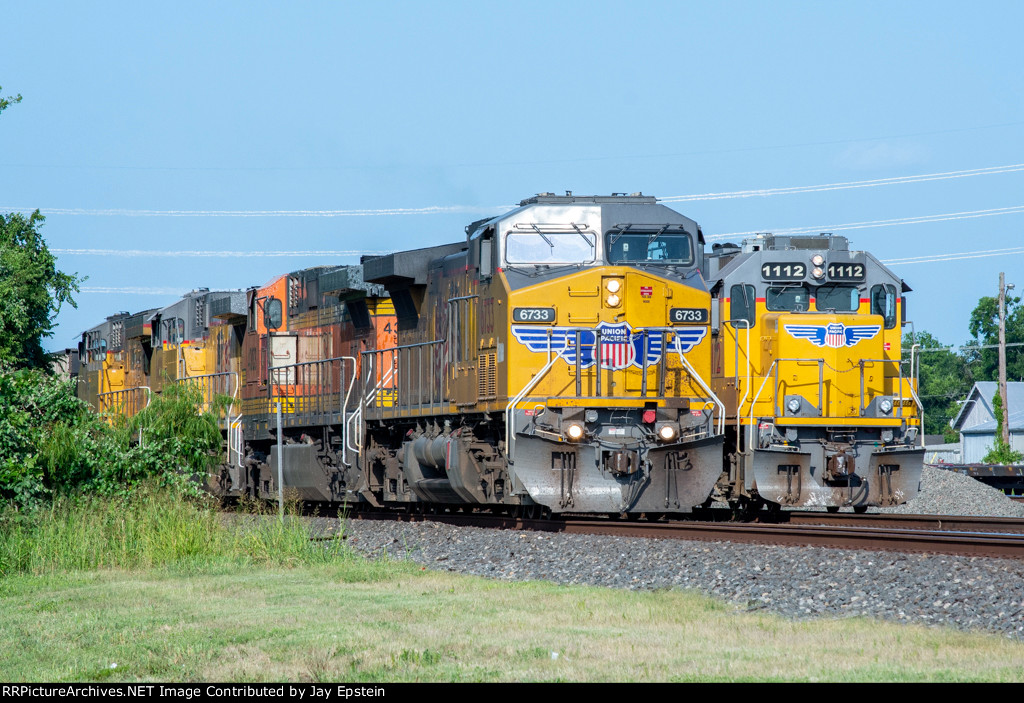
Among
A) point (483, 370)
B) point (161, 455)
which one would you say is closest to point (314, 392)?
point (161, 455)

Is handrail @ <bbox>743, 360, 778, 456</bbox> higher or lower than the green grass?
higher

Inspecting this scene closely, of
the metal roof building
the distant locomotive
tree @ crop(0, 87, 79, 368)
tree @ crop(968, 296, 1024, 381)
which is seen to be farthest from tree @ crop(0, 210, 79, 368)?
tree @ crop(968, 296, 1024, 381)

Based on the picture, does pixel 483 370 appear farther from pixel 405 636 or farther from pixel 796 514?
pixel 405 636

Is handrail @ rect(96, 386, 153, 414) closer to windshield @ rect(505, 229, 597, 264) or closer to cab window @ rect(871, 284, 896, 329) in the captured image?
windshield @ rect(505, 229, 597, 264)

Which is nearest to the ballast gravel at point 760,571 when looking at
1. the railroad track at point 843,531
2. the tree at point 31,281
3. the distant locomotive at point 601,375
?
the railroad track at point 843,531

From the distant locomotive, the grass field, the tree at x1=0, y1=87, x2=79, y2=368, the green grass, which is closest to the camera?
the grass field

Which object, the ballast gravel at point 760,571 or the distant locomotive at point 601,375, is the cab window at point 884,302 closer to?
the distant locomotive at point 601,375

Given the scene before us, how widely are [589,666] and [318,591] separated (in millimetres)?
4017

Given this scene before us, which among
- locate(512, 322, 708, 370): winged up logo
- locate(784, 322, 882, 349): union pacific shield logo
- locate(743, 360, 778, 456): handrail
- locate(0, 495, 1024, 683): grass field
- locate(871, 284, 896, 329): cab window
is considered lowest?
locate(0, 495, 1024, 683): grass field

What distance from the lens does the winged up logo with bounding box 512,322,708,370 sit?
47.7 ft

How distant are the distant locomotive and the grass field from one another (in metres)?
3.66

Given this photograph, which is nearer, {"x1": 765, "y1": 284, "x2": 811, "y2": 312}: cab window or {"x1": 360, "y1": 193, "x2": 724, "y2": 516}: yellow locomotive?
{"x1": 360, "y1": 193, "x2": 724, "y2": 516}: yellow locomotive

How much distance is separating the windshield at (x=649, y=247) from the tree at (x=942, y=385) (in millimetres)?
73219

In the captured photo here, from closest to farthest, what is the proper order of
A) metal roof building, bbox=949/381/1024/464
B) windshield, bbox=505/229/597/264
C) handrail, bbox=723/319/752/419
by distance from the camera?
windshield, bbox=505/229/597/264, handrail, bbox=723/319/752/419, metal roof building, bbox=949/381/1024/464
